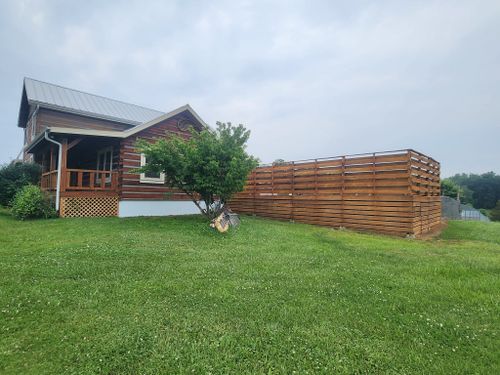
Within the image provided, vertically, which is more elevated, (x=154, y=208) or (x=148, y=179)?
(x=148, y=179)

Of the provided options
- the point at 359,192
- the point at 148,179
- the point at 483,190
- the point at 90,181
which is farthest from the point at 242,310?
the point at 483,190

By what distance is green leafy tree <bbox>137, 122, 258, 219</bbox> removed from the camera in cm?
854

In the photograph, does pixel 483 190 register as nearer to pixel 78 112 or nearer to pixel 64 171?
pixel 78 112

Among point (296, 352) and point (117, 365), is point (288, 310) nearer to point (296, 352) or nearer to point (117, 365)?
point (296, 352)

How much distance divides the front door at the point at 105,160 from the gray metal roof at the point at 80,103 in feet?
14.5

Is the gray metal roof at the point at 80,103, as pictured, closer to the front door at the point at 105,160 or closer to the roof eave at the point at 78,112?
the roof eave at the point at 78,112

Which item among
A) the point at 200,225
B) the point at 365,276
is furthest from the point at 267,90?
the point at 365,276

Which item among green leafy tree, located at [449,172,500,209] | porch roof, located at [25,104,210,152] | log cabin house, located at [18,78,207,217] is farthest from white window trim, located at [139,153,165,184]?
green leafy tree, located at [449,172,500,209]

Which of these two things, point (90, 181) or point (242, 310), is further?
point (90, 181)

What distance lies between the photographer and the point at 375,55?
1379cm

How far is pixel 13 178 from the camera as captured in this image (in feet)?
42.0

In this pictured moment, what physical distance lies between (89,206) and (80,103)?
980 centimetres

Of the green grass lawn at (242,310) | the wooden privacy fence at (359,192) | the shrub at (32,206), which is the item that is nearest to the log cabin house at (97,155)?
the shrub at (32,206)

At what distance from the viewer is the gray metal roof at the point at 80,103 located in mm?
15491
